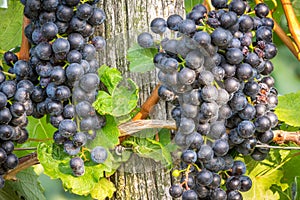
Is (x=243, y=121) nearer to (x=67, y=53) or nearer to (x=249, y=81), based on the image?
(x=249, y=81)

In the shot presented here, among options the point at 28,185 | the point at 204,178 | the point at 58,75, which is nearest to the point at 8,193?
the point at 28,185

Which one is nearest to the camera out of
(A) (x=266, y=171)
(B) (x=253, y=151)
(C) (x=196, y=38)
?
(C) (x=196, y=38)

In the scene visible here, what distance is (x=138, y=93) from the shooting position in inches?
54.7

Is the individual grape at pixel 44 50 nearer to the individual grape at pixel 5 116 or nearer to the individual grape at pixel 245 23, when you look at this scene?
the individual grape at pixel 5 116

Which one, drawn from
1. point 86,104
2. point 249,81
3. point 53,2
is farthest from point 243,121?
point 53,2

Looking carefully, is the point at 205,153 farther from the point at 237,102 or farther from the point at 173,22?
the point at 173,22

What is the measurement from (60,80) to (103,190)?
0.31 meters

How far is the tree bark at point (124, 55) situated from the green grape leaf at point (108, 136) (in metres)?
0.10

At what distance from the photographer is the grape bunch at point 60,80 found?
128 centimetres

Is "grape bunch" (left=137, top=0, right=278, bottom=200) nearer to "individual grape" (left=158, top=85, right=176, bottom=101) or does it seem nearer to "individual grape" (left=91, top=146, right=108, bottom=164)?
"individual grape" (left=158, top=85, right=176, bottom=101)

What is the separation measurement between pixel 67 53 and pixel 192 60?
0.27 metres

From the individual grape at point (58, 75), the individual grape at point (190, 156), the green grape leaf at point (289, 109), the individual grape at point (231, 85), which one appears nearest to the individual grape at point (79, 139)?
the individual grape at point (58, 75)

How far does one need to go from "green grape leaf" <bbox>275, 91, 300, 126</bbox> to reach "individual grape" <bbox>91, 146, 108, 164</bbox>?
499 mm

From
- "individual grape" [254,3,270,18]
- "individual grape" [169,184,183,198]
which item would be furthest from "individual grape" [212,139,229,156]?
"individual grape" [254,3,270,18]
